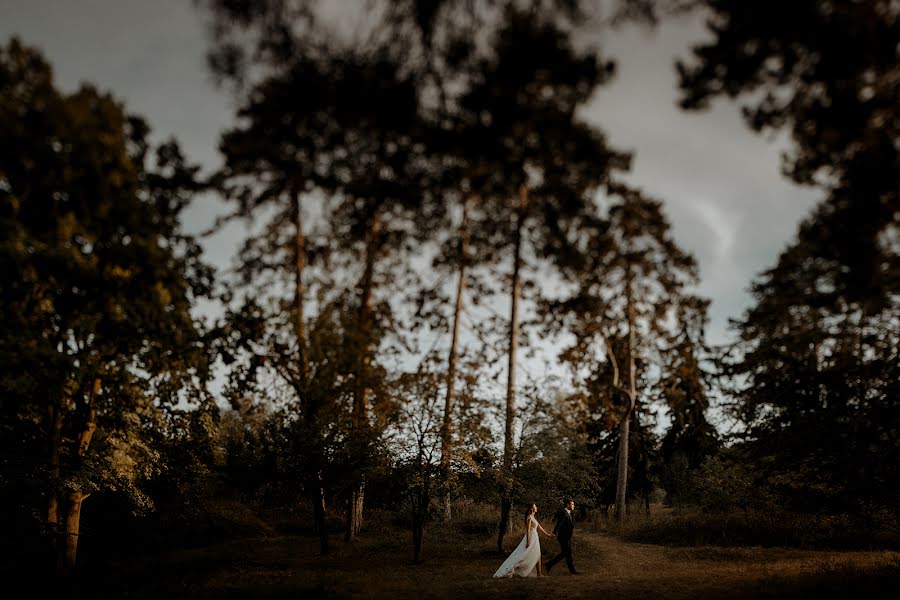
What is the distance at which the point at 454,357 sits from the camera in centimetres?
1683

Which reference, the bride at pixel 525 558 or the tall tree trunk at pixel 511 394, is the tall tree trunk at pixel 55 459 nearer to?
the bride at pixel 525 558

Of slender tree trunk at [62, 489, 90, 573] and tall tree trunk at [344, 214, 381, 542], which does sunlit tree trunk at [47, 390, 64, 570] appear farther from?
tall tree trunk at [344, 214, 381, 542]

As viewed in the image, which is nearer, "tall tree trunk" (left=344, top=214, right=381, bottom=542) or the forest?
the forest

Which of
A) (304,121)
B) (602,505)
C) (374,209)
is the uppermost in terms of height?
(304,121)

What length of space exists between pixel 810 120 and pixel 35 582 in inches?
779

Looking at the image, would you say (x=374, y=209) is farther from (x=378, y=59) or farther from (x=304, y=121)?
(x=378, y=59)

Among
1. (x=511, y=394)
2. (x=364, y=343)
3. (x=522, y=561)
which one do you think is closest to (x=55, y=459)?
(x=364, y=343)

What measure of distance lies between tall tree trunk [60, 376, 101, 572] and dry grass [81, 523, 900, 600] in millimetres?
1133

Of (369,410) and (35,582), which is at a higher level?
(369,410)

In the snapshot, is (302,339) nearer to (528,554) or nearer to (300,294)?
(300,294)

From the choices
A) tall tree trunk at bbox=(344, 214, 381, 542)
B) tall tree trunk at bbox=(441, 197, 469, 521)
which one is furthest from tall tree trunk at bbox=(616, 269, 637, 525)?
tall tree trunk at bbox=(344, 214, 381, 542)

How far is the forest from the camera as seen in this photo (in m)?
6.03

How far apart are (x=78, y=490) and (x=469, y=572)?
33.9ft

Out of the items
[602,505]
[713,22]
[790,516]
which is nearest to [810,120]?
[713,22]
